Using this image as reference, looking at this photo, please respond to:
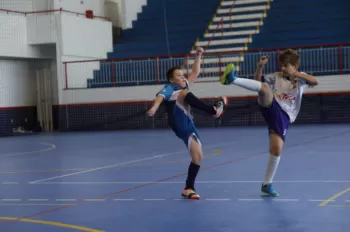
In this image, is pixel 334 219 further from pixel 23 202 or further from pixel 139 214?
pixel 23 202

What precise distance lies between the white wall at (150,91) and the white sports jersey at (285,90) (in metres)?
17.2

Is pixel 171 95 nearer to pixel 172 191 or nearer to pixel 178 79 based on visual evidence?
pixel 178 79

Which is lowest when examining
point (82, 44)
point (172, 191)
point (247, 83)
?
point (172, 191)

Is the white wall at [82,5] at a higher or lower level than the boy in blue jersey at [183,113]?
higher

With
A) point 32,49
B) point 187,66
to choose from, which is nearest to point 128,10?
point 32,49

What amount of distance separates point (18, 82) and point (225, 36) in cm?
906

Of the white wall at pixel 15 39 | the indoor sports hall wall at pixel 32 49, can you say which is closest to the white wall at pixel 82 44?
the indoor sports hall wall at pixel 32 49

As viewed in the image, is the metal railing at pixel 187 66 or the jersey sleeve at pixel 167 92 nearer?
the jersey sleeve at pixel 167 92

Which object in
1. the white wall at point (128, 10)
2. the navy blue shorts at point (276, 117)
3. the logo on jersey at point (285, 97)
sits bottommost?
the navy blue shorts at point (276, 117)

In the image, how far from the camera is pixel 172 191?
903 cm

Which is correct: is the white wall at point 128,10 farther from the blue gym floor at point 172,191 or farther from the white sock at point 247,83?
the white sock at point 247,83

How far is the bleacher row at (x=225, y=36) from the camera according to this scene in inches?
1041

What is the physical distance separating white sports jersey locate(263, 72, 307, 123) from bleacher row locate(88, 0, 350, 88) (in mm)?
17176

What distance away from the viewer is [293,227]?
6371 millimetres
